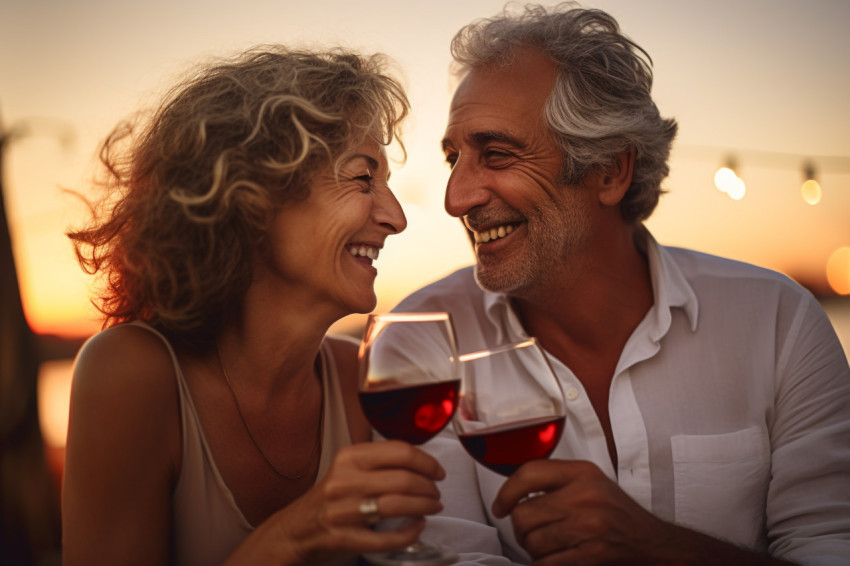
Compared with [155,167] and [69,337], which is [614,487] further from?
[69,337]

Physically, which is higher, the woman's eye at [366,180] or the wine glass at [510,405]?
the woman's eye at [366,180]

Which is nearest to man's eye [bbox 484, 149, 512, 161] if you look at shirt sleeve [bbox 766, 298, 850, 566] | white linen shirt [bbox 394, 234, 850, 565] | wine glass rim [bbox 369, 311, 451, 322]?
white linen shirt [bbox 394, 234, 850, 565]

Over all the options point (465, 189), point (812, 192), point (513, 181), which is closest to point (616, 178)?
point (513, 181)

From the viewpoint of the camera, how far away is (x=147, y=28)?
4.96m

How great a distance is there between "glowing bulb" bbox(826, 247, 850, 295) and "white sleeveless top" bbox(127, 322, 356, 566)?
13.1m

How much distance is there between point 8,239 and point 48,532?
6.15 ft

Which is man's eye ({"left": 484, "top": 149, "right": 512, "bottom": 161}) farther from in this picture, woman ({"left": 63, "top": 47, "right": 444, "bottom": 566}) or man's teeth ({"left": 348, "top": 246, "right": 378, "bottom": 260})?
man's teeth ({"left": 348, "top": 246, "right": 378, "bottom": 260})

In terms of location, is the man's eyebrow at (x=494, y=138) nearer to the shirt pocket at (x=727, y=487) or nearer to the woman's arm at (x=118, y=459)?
the shirt pocket at (x=727, y=487)

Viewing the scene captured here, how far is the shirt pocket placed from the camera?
2369 millimetres

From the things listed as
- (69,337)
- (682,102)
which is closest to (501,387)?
(682,102)

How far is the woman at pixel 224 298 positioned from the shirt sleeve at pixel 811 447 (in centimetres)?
138

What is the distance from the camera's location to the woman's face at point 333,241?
2.07 meters

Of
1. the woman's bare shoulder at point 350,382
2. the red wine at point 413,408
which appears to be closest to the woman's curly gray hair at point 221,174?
the woman's bare shoulder at point 350,382

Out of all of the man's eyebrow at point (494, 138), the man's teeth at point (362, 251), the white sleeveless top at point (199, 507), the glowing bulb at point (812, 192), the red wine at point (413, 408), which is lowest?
the white sleeveless top at point (199, 507)
